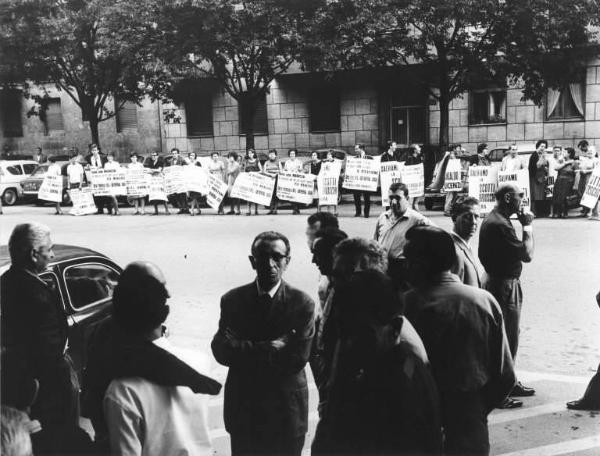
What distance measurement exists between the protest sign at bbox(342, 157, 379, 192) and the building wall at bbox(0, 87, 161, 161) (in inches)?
592

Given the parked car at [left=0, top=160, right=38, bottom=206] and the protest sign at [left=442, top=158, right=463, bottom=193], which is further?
the parked car at [left=0, top=160, right=38, bottom=206]

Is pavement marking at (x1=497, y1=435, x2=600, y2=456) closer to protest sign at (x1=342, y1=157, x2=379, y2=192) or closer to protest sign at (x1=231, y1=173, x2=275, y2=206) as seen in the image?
protest sign at (x1=342, y1=157, x2=379, y2=192)

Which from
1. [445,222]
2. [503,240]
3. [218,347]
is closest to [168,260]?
[445,222]

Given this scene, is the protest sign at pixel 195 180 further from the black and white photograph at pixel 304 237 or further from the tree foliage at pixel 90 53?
the tree foliage at pixel 90 53

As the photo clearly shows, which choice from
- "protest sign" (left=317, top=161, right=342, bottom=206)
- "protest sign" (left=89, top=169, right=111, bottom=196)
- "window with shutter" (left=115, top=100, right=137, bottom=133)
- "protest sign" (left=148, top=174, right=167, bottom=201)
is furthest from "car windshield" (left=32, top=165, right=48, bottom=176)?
"protest sign" (left=317, top=161, right=342, bottom=206)

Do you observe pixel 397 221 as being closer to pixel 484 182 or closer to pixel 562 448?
pixel 562 448

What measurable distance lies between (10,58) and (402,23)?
375 inches

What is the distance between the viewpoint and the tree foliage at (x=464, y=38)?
16.5m

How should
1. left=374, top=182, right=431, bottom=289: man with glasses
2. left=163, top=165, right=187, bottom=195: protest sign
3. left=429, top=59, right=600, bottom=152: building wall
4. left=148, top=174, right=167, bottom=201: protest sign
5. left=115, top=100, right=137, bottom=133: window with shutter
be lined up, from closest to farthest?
left=374, top=182, right=431, bottom=289: man with glasses → left=163, top=165, right=187, bottom=195: protest sign → left=148, top=174, right=167, bottom=201: protest sign → left=429, top=59, right=600, bottom=152: building wall → left=115, top=100, right=137, bottom=133: window with shutter

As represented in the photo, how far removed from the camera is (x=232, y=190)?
1720cm

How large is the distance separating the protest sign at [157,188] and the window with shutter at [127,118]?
1245 cm

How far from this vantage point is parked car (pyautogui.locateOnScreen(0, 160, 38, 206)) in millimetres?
22281

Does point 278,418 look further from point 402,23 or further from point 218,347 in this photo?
point 402,23

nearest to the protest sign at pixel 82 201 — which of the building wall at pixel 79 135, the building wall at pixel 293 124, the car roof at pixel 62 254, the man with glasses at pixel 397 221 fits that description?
the building wall at pixel 293 124
